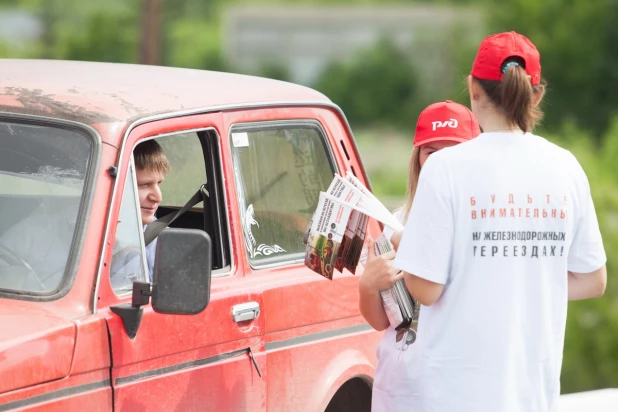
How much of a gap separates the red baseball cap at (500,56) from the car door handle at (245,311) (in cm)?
123

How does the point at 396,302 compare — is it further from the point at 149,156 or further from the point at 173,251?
the point at 149,156

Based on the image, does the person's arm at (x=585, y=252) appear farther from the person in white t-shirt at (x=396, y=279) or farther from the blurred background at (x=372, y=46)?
→ the blurred background at (x=372, y=46)

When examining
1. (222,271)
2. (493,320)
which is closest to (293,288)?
(222,271)

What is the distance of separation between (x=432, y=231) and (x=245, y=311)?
104 cm

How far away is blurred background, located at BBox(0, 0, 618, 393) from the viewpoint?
5497 centimetres

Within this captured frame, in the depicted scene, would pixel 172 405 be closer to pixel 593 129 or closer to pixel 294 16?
pixel 593 129

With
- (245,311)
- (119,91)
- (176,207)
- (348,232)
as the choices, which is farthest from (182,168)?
(348,232)

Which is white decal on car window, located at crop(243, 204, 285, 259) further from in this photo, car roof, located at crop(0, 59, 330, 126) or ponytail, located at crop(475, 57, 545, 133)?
ponytail, located at crop(475, 57, 545, 133)

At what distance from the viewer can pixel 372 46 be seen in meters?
74.1

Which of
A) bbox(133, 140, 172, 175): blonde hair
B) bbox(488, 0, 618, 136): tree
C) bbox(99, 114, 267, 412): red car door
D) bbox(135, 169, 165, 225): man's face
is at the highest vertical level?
bbox(488, 0, 618, 136): tree

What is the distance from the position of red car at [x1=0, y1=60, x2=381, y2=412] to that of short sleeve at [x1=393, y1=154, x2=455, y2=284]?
0.63m

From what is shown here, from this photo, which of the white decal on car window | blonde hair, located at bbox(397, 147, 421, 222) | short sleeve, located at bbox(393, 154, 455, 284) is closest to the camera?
short sleeve, located at bbox(393, 154, 455, 284)

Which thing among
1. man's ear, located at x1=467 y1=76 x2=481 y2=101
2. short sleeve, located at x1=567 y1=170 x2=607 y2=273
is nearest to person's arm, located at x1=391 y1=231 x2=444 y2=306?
short sleeve, located at x1=567 y1=170 x2=607 y2=273

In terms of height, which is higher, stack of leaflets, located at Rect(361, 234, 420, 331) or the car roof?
the car roof
